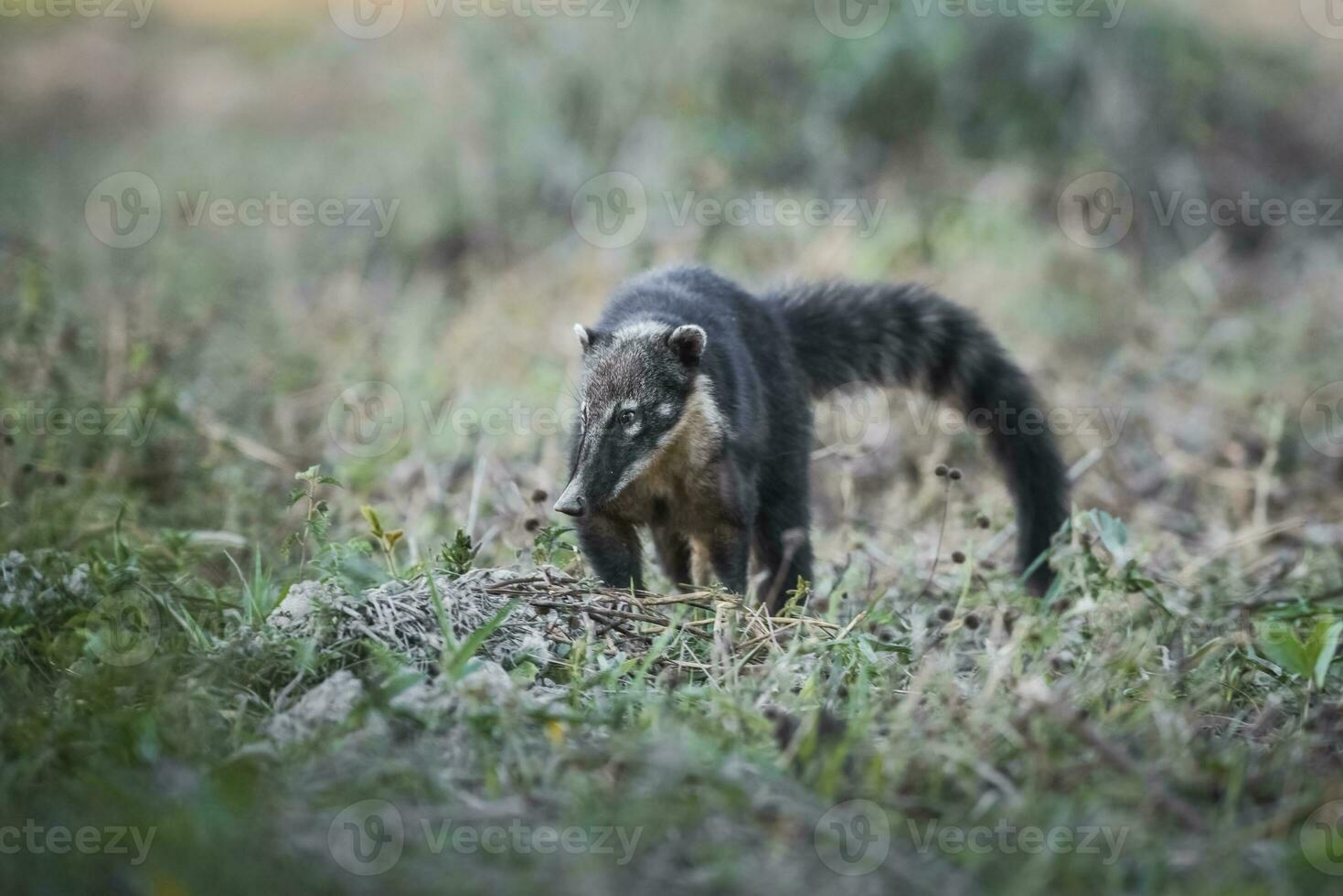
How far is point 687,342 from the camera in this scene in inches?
208

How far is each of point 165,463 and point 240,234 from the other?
631 centimetres

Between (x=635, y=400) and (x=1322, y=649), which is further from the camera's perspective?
(x=635, y=400)

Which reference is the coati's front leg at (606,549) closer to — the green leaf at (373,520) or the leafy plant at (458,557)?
the leafy plant at (458,557)

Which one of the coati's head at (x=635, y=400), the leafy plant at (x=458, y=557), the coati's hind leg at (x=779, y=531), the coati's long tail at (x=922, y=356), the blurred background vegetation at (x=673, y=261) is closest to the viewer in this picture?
the leafy plant at (x=458, y=557)

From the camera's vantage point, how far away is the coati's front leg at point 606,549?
5285 mm

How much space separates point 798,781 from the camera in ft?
11.8

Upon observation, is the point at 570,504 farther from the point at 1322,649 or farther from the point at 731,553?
the point at 1322,649

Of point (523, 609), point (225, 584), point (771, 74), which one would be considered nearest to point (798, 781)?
point (523, 609)

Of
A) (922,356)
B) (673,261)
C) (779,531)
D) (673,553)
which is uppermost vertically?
(673,261)

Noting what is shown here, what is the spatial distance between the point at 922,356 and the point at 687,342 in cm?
177

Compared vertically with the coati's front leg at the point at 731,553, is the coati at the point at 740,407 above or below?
above

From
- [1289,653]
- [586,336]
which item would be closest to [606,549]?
[586,336]

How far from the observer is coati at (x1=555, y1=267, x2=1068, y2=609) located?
530cm

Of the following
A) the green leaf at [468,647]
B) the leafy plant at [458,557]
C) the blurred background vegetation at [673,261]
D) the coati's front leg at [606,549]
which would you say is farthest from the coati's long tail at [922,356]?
the green leaf at [468,647]
